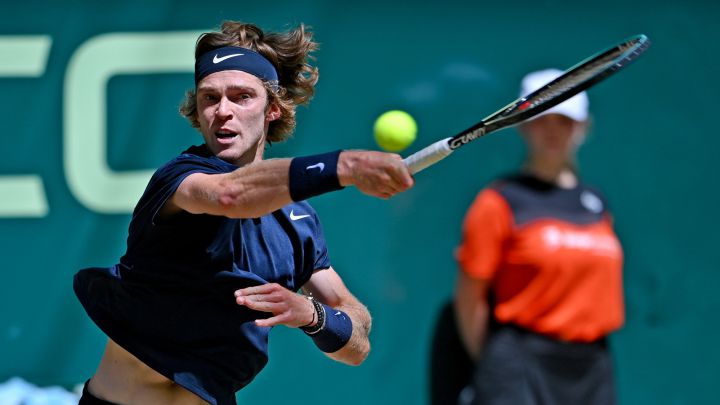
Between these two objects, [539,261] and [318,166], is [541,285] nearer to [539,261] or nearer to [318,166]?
[539,261]

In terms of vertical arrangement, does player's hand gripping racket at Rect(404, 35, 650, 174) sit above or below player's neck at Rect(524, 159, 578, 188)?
above

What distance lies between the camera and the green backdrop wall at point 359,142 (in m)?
5.08

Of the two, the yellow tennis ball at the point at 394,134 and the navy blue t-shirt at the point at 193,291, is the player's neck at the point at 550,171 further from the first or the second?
the navy blue t-shirt at the point at 193,291

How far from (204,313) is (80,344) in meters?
2.09

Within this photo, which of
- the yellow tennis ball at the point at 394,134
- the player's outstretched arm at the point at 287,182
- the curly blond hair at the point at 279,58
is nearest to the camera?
the player's outstretched arm at the point at 287,182

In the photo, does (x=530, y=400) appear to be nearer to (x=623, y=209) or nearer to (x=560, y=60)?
(x=623, y=209)

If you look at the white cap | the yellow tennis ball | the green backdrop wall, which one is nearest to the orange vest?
the white cap

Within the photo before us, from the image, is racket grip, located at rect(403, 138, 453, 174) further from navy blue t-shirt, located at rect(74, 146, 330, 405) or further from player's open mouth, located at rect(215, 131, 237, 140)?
player's open mouth, located at rect(215, 131, 237, 140)

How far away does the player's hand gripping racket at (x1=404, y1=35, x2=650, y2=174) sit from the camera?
9.47ft

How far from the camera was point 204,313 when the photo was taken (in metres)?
3.18

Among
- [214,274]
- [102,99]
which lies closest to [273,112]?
[214,274]

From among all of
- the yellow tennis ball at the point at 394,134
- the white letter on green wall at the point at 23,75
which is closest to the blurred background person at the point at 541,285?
the yellow tennis ball at the point at 394,134

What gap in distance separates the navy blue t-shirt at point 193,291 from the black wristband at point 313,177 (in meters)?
0.40

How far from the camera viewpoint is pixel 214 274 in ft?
10.2
